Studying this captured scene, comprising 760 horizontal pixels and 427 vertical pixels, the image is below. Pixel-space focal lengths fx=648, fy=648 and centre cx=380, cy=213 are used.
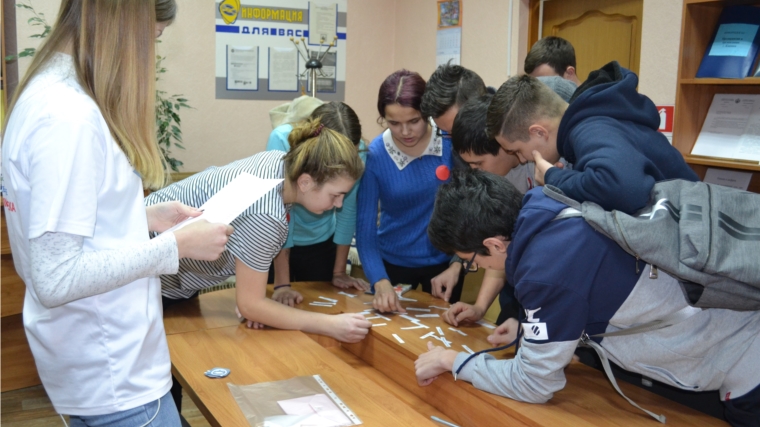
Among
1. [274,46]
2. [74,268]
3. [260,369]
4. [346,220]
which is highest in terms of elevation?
[274,46]

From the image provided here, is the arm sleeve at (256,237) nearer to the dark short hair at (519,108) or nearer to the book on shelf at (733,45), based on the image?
the dark short hair at (519,108)

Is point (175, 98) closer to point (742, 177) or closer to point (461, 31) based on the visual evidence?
point (461, 31)

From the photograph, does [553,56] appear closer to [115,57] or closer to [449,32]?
[449,32]

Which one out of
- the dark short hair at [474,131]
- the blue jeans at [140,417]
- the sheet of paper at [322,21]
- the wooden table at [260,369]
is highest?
the sheet of paper at [322,21]

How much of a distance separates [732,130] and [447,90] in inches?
62.9

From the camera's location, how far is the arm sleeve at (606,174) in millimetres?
1563

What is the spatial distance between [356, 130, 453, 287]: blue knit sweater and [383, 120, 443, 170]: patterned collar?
1cm

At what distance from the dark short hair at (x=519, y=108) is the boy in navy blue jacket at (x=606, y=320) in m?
0.48

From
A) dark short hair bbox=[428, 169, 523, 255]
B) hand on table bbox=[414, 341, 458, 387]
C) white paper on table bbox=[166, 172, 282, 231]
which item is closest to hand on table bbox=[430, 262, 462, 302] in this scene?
hand on table bbox=[414, 341, 458, 387]

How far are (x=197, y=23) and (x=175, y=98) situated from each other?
613mm

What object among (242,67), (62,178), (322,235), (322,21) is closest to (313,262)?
(322,235)

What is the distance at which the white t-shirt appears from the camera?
1082mm

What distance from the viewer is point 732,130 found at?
10.2 feet

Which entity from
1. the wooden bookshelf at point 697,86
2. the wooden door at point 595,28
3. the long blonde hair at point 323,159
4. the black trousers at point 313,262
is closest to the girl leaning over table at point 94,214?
the long blonde hair at point 323,159
